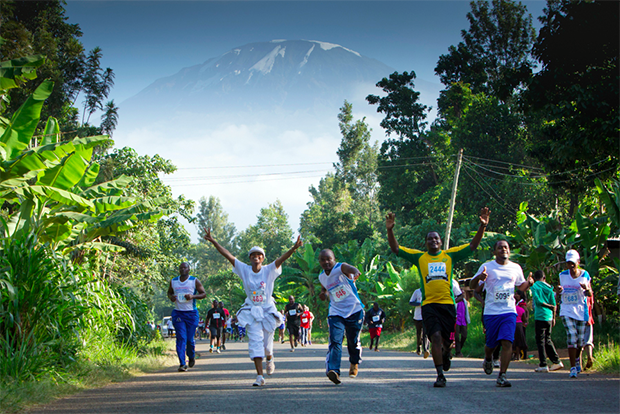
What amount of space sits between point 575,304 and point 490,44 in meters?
37.3

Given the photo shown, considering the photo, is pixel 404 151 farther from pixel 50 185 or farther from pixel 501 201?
pixel 50 185

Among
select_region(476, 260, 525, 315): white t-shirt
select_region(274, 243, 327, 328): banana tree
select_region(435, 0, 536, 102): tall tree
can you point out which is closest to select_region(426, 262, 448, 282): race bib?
select_region(476, 260, 525, 315): white t-shirt

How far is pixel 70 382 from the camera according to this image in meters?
7.89

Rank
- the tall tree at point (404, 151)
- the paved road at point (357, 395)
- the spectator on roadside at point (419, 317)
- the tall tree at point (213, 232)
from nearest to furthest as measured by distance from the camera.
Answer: the paved road at point (357, 395)
the spectator on roadside at point (419, 317)
the tall tree at point (404, 151)
the tall tree at point (213, 232)

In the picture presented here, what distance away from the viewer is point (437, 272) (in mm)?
7336

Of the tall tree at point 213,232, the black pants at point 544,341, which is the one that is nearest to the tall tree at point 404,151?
the black pants at point 544,341

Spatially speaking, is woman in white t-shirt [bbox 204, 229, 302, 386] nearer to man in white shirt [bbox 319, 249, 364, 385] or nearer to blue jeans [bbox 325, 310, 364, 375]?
man in white shirt [bbox 319, 249, 364, 385]

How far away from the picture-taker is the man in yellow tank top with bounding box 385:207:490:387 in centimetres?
721

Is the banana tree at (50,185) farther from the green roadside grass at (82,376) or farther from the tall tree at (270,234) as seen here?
the tall tree at (270,234)

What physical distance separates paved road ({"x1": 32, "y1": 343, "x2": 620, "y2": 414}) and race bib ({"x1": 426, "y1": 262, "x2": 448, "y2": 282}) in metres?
1.37

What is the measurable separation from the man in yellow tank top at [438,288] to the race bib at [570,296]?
2804mm

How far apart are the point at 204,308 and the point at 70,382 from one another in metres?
71.7

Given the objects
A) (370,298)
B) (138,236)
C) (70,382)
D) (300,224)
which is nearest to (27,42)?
(138,236)

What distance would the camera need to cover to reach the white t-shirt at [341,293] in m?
7.95
